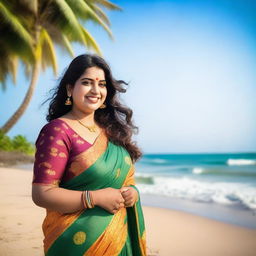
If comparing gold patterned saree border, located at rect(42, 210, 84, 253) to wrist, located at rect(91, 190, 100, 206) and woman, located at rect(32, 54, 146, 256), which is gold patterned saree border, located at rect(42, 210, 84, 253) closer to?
woman, located at rect(32, 54, 146, 256)

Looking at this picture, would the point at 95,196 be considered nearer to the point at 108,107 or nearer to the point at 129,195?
the point at 129,195

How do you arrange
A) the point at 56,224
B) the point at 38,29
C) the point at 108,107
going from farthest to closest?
the point at 38,29 → the point at 108,107 → the point at 56,224

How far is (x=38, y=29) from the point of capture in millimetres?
14375

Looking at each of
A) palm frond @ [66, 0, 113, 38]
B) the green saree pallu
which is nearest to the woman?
the green saree pallu

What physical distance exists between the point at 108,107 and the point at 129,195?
61 centimetres

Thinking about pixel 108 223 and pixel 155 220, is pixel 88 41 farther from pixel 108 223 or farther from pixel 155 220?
pixel 108 223

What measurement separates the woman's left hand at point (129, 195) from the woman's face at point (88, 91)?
473mm

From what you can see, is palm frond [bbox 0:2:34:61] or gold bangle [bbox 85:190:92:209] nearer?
gold bangle [bbox 85:190:92:209]

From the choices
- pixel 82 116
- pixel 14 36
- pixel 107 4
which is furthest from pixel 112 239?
pixel 107 4

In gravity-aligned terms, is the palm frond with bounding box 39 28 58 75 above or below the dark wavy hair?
above

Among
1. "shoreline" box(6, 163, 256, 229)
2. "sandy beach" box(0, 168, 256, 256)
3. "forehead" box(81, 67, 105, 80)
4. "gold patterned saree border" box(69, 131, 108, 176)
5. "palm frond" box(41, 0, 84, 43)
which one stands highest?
"palm frond" box(41, 0, 84, 43)

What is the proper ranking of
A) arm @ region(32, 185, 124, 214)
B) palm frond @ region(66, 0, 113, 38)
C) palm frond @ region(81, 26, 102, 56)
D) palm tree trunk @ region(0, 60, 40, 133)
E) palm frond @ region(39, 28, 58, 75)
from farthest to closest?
1. palm frond @ region(81, 26, 102, 56)
2. palm frond @ region(39, 28, 58, 75)
3. palm tree trunk @ region(0, 60, 40, 133)
4. palm frond @ region(66, 0, 113, 38)
5. arm @ region(32, 185, 124, 214)

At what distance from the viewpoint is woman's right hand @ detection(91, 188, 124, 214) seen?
1.52m

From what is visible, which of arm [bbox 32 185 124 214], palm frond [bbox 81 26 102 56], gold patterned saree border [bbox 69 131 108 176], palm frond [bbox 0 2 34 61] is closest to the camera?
arm [bbox 32 185 124 214]
